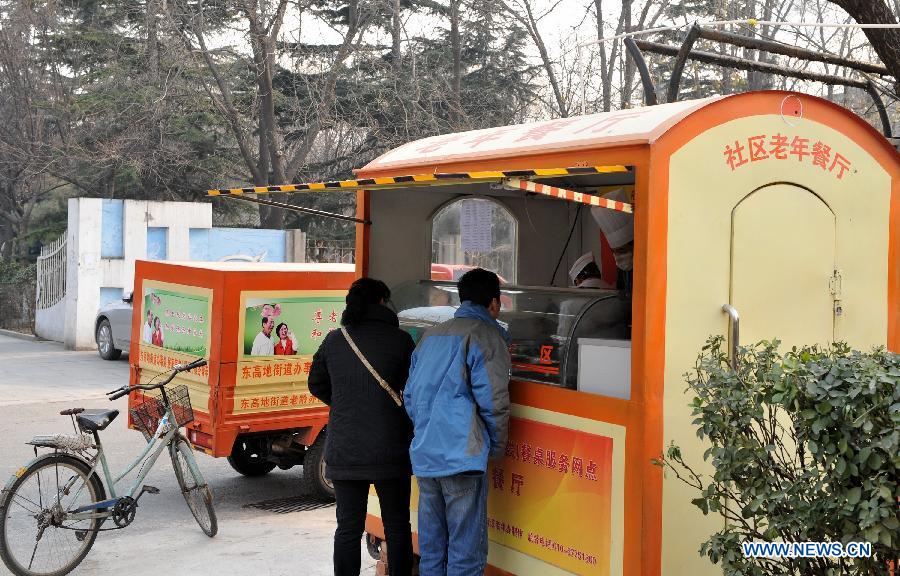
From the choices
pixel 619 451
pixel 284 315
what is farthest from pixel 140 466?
pixel 619 451

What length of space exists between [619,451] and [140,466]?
3.66 m

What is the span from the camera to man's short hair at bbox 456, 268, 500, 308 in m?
4.41

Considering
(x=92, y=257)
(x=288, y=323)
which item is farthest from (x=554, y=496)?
(x=92, y=257)

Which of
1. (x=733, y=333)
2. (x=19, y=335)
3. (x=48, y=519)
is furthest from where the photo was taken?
(x=19, y=335)

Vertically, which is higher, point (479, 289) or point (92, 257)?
point (92, 257)

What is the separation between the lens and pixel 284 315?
7.35 metres

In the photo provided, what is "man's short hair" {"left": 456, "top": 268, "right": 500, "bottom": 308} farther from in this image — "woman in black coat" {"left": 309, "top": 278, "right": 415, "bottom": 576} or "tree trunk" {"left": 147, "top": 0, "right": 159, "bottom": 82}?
"tree trunk" {"left": 147, "top": 0, "right": 159, "bottom": 82}

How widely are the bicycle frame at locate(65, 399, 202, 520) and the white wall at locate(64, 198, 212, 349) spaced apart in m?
12.0

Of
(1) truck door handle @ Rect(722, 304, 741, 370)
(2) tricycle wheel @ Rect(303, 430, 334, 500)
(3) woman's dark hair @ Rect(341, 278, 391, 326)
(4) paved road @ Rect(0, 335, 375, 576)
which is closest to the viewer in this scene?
(1) truck door handle @ Rect(722, 304, 741, 370)

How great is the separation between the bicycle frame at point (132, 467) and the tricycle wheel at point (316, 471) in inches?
47.0

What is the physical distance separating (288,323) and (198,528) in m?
1.66

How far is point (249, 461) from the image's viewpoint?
8305 mm

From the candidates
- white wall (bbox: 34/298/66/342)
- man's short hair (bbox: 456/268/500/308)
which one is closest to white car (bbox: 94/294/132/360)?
white wall (bbox: 34/298/66/342)

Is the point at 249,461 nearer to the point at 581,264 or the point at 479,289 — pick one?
the point at 581,264
